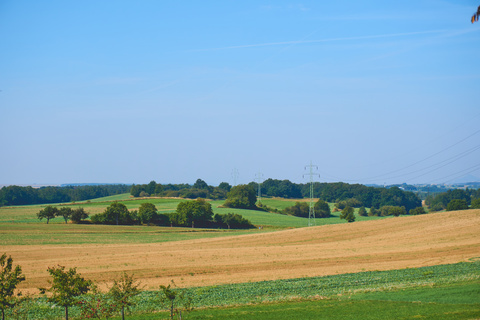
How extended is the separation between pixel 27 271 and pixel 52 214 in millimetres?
52142

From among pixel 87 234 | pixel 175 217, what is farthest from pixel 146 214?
pixel 87 234

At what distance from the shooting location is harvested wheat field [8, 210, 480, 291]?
33812 millimetres

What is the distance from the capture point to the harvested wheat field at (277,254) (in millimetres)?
33812

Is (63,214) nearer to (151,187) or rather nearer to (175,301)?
(175,301)

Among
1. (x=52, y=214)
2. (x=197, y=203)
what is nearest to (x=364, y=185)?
(x=197, y=203)

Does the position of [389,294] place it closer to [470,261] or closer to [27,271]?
[470,261]

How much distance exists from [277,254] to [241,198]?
269 feet

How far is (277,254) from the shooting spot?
45.9 m

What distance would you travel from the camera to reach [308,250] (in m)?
48.9

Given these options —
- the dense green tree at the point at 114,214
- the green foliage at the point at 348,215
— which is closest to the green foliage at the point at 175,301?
the dense green tree at the point at 114,214

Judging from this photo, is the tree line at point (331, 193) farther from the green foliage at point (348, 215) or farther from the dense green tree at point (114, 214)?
the dense green tree at point (114, 214)

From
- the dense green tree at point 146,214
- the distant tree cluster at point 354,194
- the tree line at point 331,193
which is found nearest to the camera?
the dense green tree at point 146,214

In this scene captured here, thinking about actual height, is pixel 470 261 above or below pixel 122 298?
below

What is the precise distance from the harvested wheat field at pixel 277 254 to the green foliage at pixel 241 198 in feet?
187
